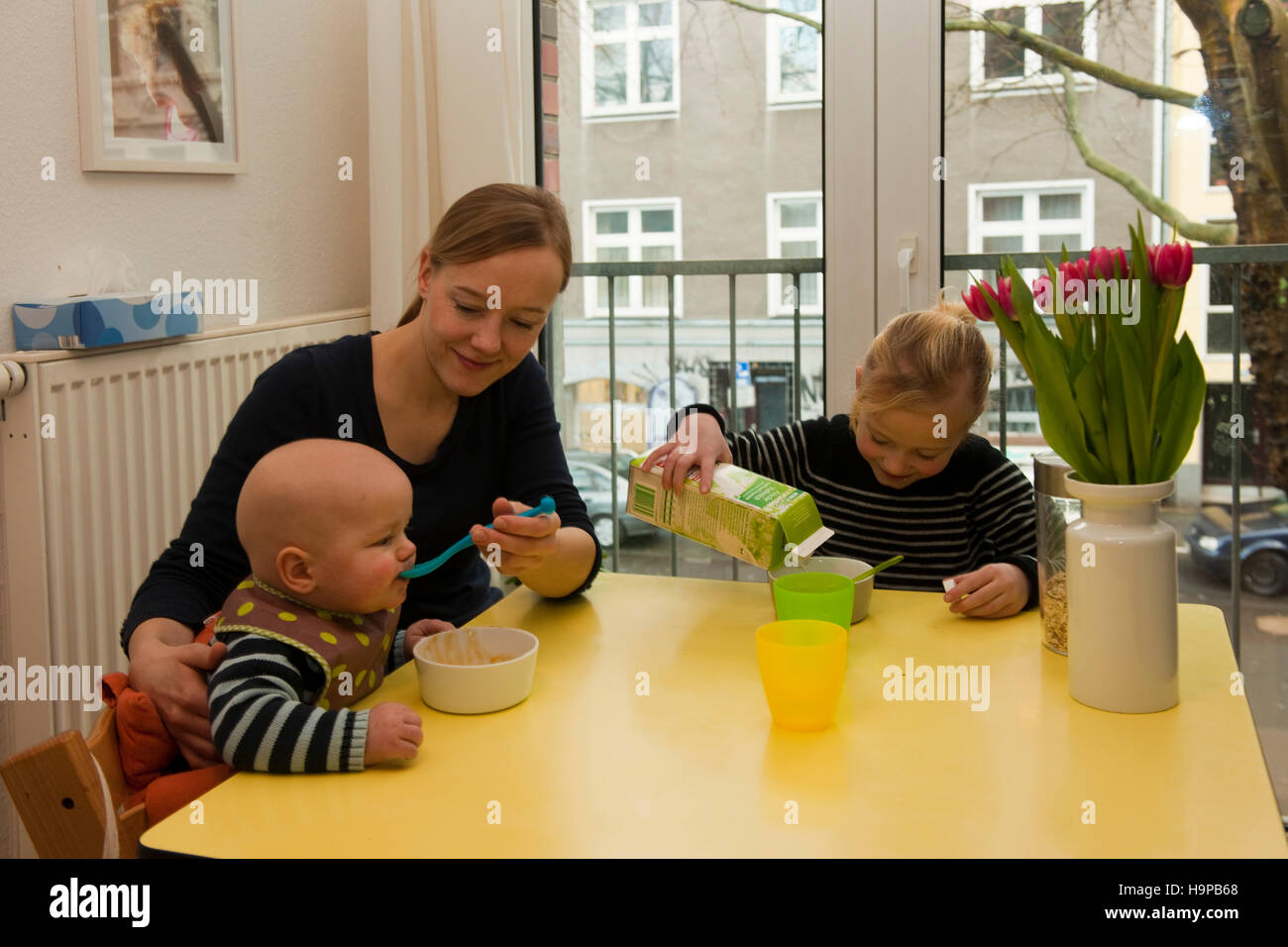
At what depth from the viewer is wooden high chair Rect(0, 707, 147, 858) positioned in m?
0.92

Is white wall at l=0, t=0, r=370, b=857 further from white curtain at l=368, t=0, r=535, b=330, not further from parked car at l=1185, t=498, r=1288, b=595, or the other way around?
parked car at l=1185, t=498, r=1288, b=595

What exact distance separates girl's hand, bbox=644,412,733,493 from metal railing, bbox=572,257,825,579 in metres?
1.20

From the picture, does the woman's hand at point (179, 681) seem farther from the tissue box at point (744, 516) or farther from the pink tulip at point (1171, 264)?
the pink tulip at point (1171, 264)

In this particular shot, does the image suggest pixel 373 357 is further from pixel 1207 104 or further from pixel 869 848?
pixel 1207 104

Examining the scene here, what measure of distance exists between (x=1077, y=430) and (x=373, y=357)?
0.89 metres

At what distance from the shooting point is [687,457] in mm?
1337

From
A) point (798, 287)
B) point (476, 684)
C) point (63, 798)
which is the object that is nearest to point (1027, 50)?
point (798, 287)

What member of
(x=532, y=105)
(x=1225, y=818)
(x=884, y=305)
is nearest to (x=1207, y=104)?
(x=884, y=305)

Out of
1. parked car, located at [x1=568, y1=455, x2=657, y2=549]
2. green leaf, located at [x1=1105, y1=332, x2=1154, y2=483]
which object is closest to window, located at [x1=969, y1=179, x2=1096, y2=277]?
parked car, located at [x1=568, y1=455, x2=657, y2=549]

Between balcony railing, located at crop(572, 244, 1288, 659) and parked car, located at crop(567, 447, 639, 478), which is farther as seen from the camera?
parked car, located at crop(567, 447, 639, 478)

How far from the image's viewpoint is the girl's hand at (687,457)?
1.33 metres

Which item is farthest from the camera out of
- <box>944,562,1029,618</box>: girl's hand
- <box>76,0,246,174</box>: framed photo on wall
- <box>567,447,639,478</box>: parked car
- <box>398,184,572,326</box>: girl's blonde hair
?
<box>567,447,639,478</box>: parked car

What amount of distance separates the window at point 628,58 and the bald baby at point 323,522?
5.79 feet
